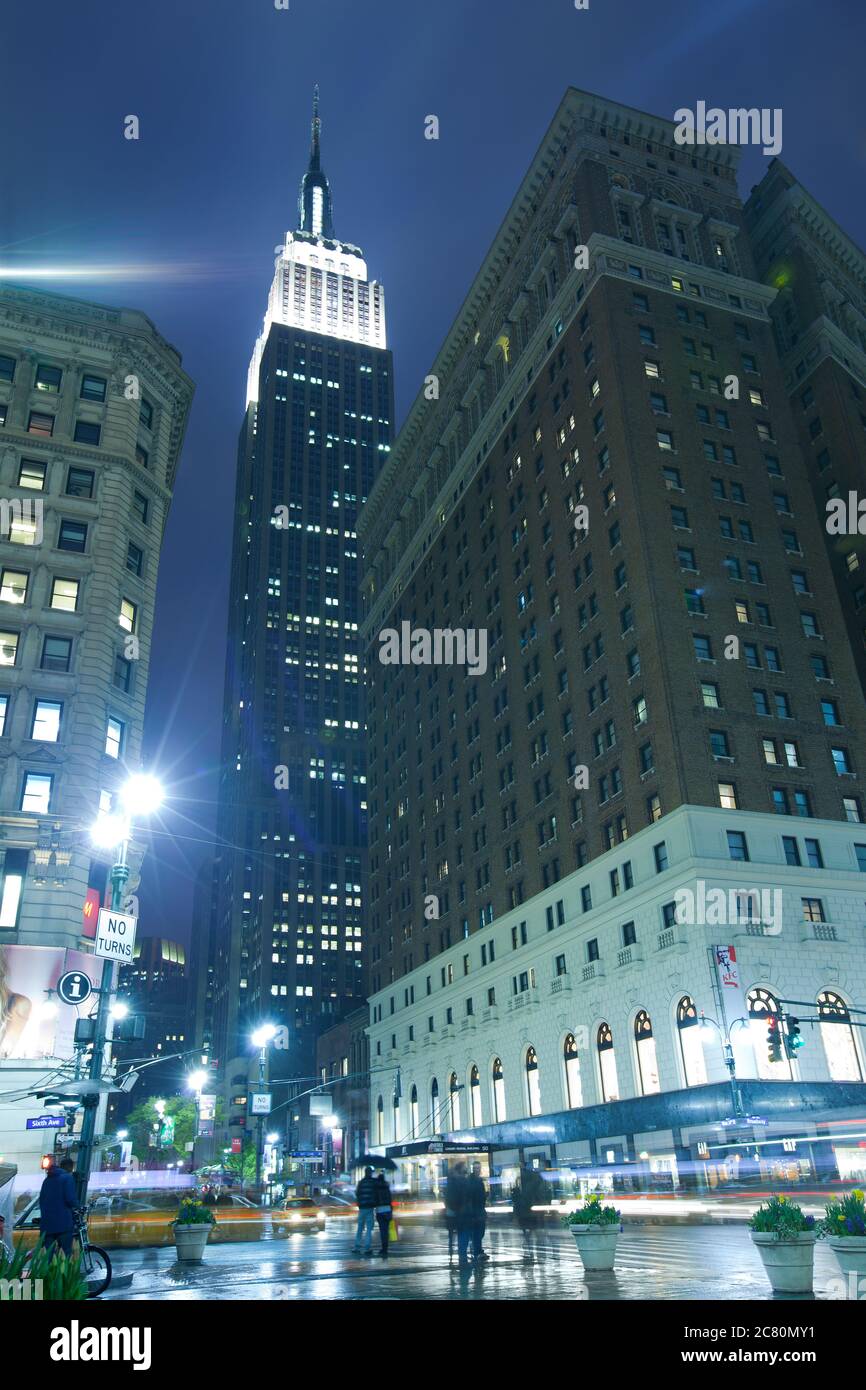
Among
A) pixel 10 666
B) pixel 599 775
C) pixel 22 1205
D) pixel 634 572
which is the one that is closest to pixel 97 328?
pixel 10 666

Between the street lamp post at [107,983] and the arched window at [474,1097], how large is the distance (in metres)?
50.9

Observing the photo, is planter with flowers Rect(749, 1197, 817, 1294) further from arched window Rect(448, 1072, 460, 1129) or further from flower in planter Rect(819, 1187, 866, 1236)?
arched window Rect(448, 1072, 460, 1129)

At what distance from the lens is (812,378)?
249 ft

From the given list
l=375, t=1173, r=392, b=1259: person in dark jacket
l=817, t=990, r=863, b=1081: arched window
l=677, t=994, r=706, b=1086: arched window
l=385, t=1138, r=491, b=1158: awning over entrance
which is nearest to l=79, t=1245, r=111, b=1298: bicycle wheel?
l=375, t=1173, r=392, b=1259: person in dark jacket

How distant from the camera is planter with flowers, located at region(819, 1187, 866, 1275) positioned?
1115 cm

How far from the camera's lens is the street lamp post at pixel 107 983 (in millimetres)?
19656

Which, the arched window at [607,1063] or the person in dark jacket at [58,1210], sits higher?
the arched window at [607,1063]

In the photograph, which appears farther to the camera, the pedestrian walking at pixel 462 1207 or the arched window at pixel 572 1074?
the arched window at pixel 572 1074

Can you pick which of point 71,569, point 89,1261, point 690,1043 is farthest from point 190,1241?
point 71,569

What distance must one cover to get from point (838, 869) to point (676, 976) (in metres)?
10.9

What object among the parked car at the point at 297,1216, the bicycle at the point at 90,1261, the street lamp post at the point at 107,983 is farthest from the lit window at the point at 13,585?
the bicycle at the point at 90,1261

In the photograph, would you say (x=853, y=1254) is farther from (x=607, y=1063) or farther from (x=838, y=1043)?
(x=607, y=1063)

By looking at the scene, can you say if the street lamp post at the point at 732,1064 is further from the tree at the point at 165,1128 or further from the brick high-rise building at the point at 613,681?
the tree at the point at 165,1128
